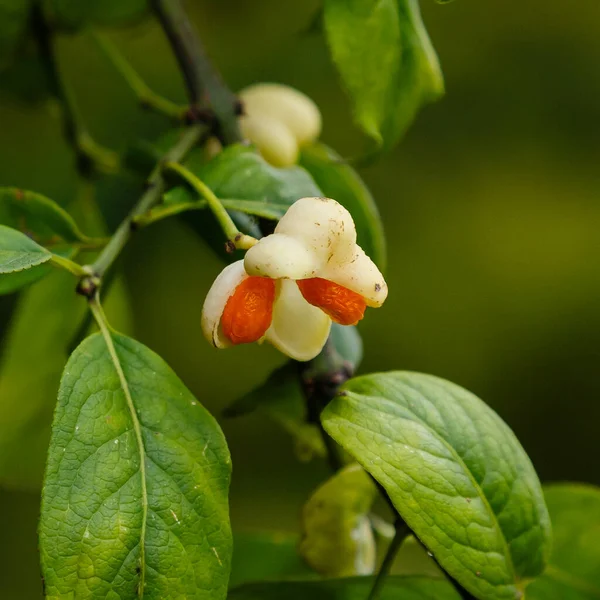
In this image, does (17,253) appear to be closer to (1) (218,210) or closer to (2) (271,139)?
(1) (218,210)

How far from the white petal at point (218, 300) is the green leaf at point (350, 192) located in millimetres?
144

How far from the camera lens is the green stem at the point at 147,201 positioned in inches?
14.9

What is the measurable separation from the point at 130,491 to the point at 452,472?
13cm

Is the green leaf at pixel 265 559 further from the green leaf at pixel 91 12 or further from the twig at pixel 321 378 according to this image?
the green leaf at pixel 91 12

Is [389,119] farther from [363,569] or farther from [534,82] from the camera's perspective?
[534,82]

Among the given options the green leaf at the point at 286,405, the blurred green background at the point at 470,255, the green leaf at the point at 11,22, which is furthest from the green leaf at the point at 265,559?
the blurred green background at the point at 470,255

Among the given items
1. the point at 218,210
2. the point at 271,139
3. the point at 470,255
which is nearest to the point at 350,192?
Answer: the point at 271,139

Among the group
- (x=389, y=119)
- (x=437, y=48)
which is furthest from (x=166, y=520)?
(x=437, y=48)

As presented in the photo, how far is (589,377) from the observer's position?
150 centimetres

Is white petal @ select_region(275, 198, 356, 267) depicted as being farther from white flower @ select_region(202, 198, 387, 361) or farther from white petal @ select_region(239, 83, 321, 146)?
white petal @ select_region(239, 83, 321, 146)

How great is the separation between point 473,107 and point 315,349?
1131 mm

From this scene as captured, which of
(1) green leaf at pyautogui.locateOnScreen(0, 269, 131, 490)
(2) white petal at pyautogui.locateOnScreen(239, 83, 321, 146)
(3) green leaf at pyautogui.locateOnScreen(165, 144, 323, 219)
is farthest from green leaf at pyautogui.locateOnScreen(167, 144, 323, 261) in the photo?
(1) green leaf at pyautogui.locateOnScreen(0, 269, 131, 490)

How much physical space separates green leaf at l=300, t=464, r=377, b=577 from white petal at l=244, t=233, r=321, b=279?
5.8 inches

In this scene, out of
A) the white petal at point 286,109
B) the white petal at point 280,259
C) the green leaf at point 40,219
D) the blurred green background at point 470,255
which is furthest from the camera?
the blurred green background at point 470,255
